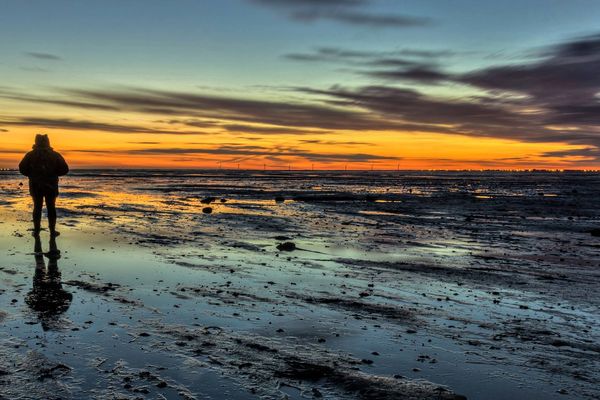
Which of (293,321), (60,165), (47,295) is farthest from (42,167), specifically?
(293,321)

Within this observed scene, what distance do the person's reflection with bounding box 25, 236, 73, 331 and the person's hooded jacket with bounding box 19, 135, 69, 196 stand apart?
4.09 metres

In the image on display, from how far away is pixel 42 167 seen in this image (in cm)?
1512

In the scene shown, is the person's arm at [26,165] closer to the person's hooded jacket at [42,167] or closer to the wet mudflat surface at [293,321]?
the person's hooded jacket at [42,167]

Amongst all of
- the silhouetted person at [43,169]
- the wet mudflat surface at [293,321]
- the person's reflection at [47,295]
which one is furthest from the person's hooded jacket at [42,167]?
the person's reflection at [47,295]

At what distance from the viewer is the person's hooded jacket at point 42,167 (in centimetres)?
1515

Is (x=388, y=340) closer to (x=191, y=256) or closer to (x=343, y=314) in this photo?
(x=343, y=314)

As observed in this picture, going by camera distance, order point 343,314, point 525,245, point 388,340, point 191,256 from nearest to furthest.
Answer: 1. point 388,340
2. point 343,314
3. point 191,256
4. point 525,245

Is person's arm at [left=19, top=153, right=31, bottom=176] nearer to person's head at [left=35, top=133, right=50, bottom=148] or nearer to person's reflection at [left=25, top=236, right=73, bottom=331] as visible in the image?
person's head at [left=35, top=133, right=50, bottom=148]

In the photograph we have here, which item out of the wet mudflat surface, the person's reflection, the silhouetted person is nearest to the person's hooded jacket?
the silhouetted person

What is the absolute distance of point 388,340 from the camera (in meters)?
7.00

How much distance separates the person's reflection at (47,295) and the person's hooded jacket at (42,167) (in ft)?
13.4

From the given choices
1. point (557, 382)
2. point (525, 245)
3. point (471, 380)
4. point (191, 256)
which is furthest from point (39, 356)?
point (525, 245)

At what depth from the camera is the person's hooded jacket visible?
15148 millimetres

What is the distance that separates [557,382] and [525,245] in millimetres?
13410
